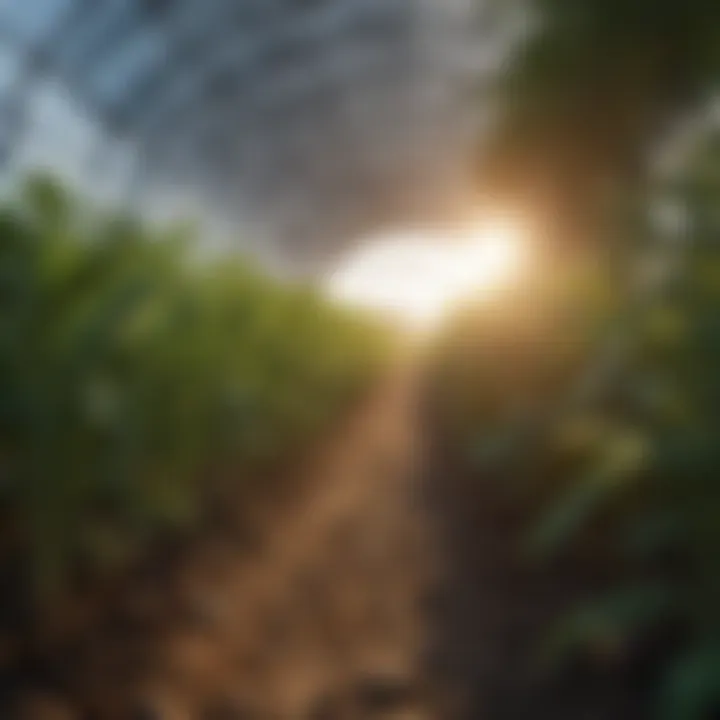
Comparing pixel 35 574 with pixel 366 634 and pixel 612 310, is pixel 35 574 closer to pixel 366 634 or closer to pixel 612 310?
pixel 366 634

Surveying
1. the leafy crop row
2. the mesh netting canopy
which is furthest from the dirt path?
the mesh netting canopy

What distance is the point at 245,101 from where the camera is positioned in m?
11.2

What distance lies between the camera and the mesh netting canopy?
23.6ft

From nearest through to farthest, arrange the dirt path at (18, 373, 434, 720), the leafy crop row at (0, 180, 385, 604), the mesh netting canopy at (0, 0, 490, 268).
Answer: the dirt path at (18, 373, 434, 720)
the leafy crop row at (0, 180, 385, 604)
the mesh netting canopy at (0, 0, 490, 268)

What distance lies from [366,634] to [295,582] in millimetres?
616

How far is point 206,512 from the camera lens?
16.6 feet

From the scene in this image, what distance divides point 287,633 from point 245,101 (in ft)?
26.5

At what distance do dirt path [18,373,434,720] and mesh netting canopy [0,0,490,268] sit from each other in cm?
266

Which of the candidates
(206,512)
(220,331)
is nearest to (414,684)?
(206,512)

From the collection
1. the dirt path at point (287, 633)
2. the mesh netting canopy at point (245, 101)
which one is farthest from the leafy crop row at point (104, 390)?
the mesh netting canopy at point (245, 101)

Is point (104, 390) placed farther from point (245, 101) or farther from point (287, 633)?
point (245, 101)

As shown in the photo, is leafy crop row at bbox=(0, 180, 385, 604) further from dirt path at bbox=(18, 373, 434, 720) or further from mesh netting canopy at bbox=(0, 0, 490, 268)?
mesh netting canopy at bbox=(0, 0, 490, 268)

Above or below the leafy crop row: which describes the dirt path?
below

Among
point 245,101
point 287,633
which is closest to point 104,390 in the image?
point 287,633
